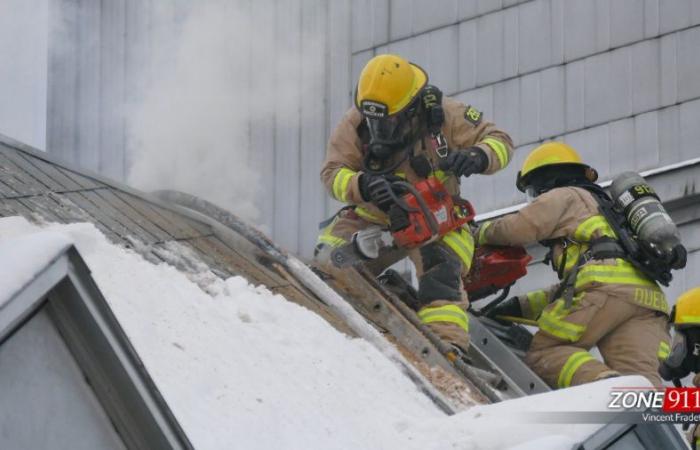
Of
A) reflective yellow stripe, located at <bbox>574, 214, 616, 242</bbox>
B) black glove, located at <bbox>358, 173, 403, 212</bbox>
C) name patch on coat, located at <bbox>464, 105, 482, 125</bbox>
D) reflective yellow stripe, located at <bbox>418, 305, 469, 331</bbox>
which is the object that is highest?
name patch on coat, located at <bbox>464, 105, 482, 125</bbox>

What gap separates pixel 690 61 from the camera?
12414mm

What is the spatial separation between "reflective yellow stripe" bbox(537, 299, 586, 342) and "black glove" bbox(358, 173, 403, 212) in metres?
1.12

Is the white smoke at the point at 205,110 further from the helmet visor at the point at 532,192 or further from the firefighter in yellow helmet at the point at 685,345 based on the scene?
the firefighter in yellow helmet at the point at 685,345

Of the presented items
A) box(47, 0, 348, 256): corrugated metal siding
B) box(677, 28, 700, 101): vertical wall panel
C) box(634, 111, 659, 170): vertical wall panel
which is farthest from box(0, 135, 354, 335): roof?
box(47, 0, 348, 256): corrugated metal siding

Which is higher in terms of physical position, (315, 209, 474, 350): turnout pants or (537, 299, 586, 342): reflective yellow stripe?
(315, 209, 474, 350): turnout pants

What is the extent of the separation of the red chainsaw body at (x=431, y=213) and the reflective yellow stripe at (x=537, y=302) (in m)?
0.98

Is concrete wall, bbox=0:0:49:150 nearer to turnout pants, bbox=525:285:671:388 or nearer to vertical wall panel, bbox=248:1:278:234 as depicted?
vertical wall panel, bbox=248:1:278:234

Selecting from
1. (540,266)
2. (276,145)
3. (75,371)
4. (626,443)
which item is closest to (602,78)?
(540,266)

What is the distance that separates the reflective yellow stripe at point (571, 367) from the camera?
831 centimetres

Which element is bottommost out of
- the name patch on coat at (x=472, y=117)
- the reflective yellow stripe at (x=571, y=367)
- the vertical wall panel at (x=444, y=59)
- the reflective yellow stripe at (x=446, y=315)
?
the reflective yellow stripe at (x=571, y=367)

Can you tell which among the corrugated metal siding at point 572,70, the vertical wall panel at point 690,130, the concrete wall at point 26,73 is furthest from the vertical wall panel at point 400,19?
the concrete wall at point 26,73

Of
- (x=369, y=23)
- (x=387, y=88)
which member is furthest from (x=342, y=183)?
(x=369, y=23)

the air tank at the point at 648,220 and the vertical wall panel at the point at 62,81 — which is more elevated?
the vertical wall panel at the point at 62,81

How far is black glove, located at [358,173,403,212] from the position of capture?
8.02 meters
